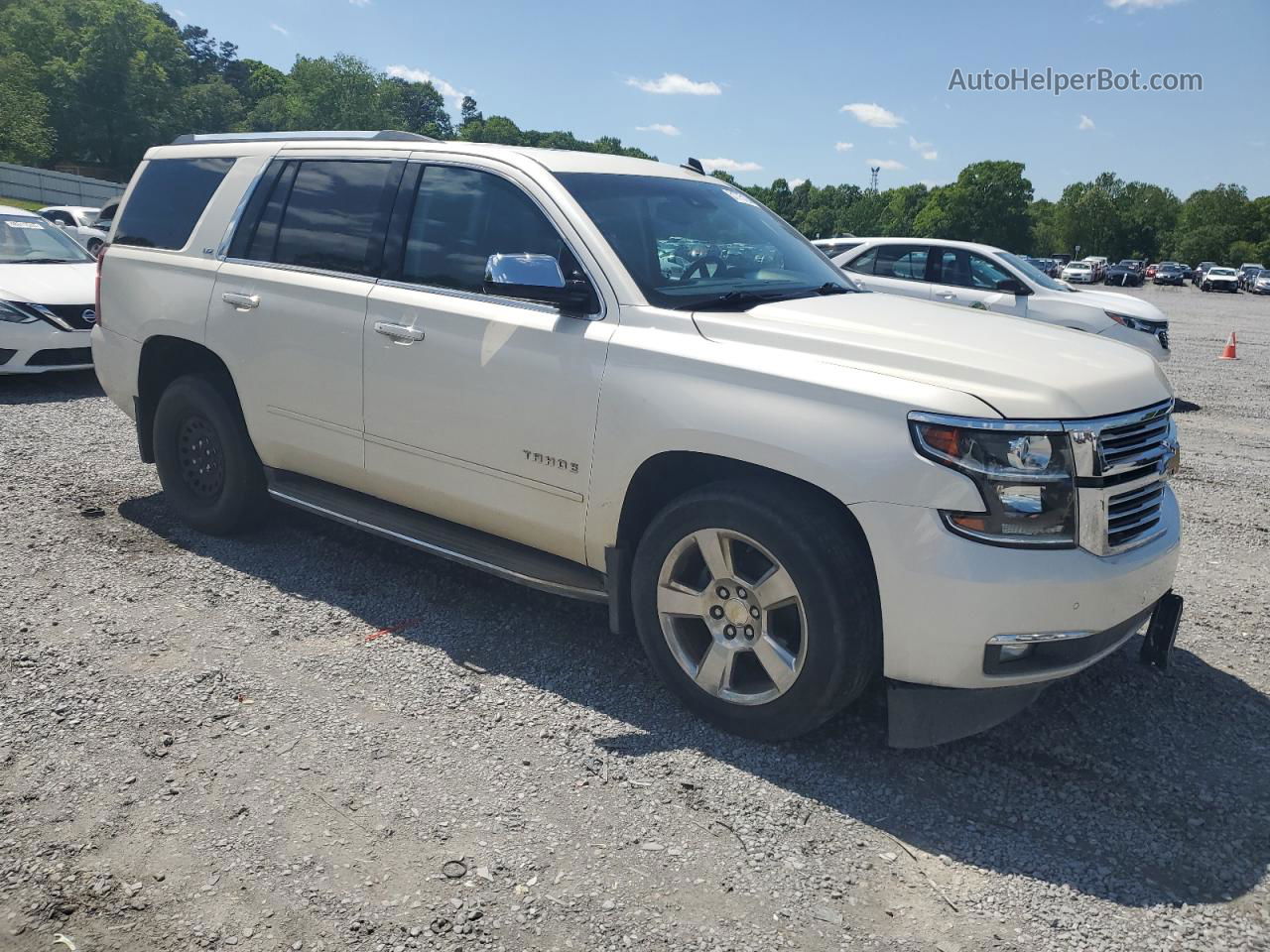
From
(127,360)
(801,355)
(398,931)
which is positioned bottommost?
(398,931)

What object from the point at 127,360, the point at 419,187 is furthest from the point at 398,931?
the point at 127,360

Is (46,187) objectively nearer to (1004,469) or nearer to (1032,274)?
(1032,274)

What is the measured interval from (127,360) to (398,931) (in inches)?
160

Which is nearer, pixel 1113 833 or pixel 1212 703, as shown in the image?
pixel 1113 833

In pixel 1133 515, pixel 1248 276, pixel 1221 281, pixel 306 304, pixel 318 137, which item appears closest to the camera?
pixel 1133 515

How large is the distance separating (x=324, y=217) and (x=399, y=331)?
0.92 meters

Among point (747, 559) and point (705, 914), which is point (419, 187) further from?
point (705, 914)

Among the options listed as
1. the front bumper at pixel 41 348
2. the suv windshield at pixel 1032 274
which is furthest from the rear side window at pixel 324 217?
the suv windshield at pixel 1032 274

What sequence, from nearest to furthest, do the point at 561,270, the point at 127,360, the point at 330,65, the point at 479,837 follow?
the point at 479,837 < the point at 561,270 < the point at 127,360 < the point at 330,65

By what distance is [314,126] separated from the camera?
105 metres

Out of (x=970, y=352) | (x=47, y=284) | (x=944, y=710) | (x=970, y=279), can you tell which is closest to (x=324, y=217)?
(x=970, y=352)

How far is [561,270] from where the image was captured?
3918mm

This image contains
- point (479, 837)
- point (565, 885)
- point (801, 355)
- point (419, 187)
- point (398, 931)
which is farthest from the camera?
point (419, 187)

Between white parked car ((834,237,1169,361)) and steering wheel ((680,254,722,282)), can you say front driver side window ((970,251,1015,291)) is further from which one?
steering wheel ((680,254,722,282))
